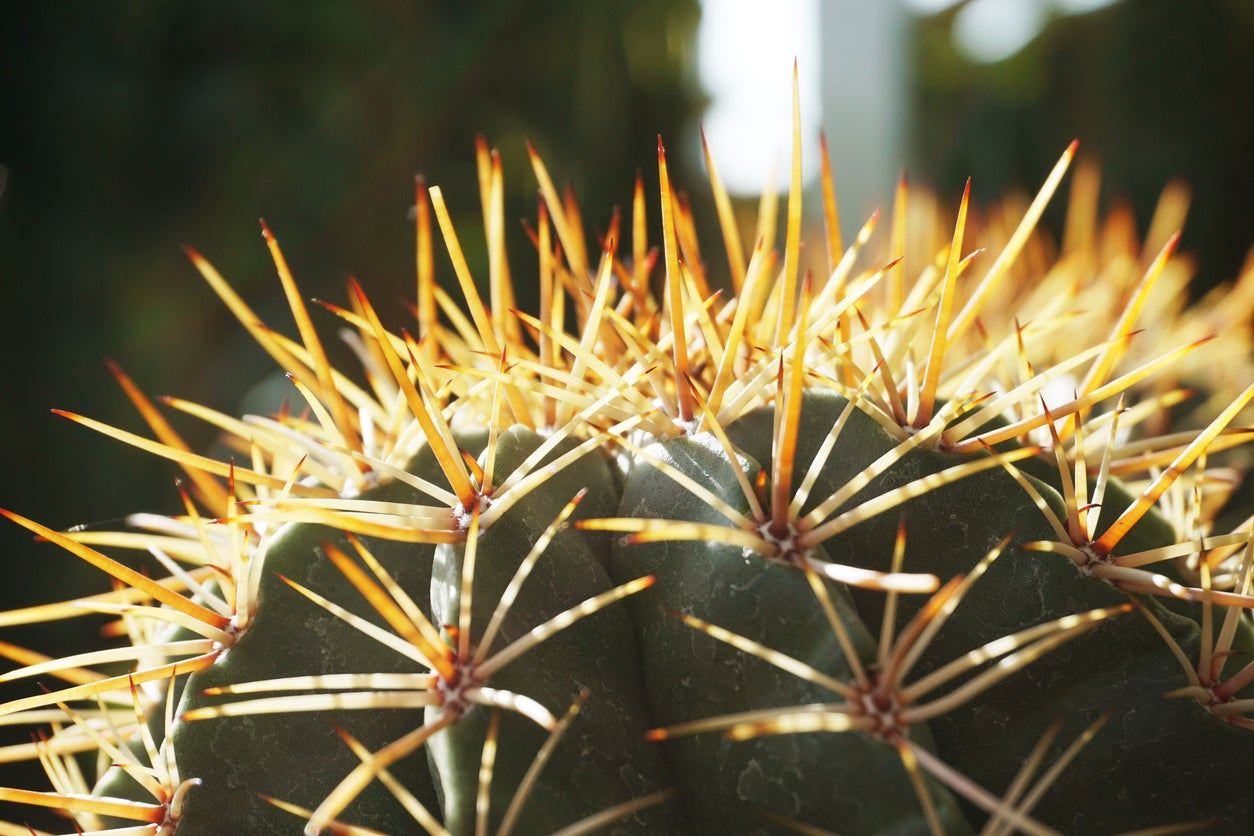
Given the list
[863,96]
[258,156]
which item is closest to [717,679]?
[258,156]

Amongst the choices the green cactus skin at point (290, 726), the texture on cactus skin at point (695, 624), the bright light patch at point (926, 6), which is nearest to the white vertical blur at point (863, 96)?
the bright light patch at point (926, 6)

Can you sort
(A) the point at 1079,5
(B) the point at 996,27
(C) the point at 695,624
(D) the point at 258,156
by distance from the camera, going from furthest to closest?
(B) the point at 996,27 < (A) the point at 1079,5 < (D) the point at 258,156 < (C) the point at 695,624

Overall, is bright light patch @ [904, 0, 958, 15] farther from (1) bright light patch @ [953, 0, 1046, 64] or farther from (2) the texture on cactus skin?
Answer: (2) the texture on cactus skin

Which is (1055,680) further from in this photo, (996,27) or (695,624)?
(996,27)

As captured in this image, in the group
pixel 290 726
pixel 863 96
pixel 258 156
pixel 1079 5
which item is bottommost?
pixel 290 726

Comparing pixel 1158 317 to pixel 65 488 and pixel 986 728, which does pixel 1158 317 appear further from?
pixel 65 488

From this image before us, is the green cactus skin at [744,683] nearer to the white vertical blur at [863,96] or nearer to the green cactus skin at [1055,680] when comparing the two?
the green cactus skin at [1055,680]
